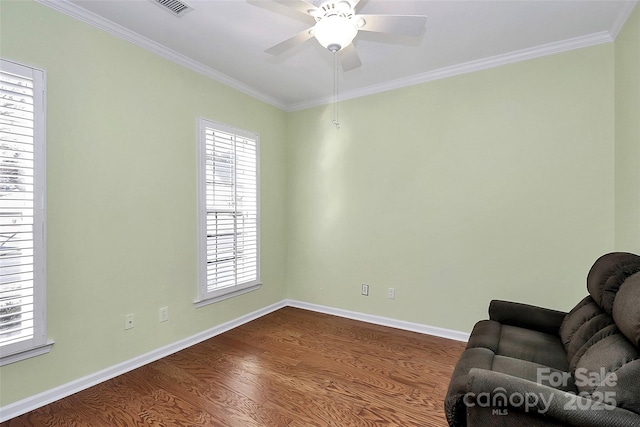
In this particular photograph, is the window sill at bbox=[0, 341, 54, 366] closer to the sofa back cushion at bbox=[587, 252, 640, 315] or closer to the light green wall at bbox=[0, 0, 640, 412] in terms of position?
the light green wall at bbox=[0, 0, 640, 412]

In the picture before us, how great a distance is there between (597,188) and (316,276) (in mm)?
3019

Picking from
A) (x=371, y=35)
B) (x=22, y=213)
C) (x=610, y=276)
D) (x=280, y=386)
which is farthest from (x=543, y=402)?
(x=22, y=213)

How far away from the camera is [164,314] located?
2.82 meters

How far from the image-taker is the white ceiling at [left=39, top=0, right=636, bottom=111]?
2191 millimetres

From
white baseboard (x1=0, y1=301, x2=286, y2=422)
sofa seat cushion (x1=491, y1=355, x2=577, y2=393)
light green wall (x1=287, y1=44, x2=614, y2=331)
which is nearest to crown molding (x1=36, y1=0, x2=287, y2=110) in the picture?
light green wall (x1=287, y1=44, x2=614, y2=331)

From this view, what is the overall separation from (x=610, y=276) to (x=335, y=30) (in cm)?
209

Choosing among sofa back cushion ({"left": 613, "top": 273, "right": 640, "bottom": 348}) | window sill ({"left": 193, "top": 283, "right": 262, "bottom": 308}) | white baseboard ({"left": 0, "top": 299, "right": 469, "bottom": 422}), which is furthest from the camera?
window sill ({"left": 193, "top": 283, "right": 262, "bottom": 308})

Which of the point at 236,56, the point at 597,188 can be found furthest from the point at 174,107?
the point at 597,188

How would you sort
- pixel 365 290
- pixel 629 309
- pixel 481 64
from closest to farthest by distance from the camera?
pixel 629 309
pixel 481 64
pixel 365 290

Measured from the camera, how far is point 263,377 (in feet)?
8.07

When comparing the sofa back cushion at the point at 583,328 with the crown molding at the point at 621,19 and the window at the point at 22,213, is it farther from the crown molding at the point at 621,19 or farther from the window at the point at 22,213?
the window at the point at 22,213

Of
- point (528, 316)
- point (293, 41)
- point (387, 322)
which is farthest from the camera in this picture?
point (387, 322)

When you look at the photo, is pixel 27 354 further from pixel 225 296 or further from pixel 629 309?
pixel 629 309

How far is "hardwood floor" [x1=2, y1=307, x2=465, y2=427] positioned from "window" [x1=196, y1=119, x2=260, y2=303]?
2.14 ft
